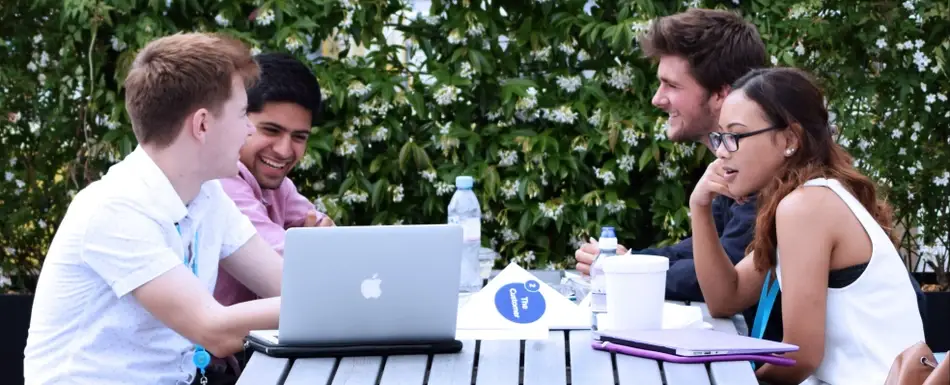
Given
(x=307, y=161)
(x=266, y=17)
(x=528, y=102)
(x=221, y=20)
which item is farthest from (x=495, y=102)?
(x=221, y=20)

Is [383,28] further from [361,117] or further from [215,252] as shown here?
[215,252]

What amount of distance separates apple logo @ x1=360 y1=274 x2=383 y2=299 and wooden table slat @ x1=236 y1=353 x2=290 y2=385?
0.18m

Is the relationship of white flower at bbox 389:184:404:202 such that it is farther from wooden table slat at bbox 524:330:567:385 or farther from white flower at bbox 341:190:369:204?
wooden table slat at bbox 524:330:567:385

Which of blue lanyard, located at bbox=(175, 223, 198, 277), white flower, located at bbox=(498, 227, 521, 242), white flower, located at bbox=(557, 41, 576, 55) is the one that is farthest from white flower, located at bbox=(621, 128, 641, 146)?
blue lanyard, located at bbox=(175, 223, 198, 277)

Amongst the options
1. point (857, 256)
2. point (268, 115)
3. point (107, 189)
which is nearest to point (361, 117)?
point (268, 115)

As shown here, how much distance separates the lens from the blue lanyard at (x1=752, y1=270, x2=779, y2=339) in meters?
2.67

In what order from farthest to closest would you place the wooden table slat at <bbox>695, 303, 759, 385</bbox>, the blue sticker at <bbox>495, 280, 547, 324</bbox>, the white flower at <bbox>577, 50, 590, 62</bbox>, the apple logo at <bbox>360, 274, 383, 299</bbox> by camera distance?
the white flower at <bbox>577, 50, 590, 62</bbox> → the blue sticker at <bbox>495, 280, 547, 324</bbox> → the apple logo at <bbox>360, 274, 383, 299</bbox> → the wooden table slat at <bbox>695, 303, 759, 385</bbox>

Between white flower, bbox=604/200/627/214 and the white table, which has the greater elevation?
white flower, bbox=604/200/627/214

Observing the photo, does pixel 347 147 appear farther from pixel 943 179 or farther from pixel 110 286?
pixel 943 179

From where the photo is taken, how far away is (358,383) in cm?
206

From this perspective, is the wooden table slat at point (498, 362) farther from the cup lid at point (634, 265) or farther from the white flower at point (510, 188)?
the white flower at point (510, 188)

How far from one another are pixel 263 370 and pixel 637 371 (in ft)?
2.04

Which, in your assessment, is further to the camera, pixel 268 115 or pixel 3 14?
pixel 3 14

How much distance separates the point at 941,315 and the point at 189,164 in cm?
302
